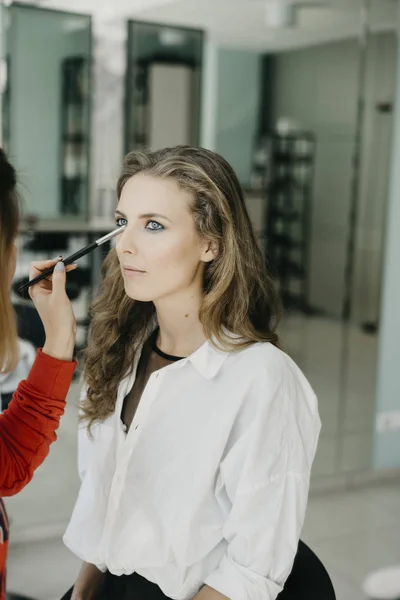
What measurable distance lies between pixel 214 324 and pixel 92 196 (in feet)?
4.95

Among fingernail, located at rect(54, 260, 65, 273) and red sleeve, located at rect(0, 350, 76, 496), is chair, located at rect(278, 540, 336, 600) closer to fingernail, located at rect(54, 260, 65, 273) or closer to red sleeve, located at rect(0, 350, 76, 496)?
red sleeve, located at rect(0, 350, 76, 496)

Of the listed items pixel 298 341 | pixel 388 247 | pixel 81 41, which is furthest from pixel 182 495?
pixel 388 247

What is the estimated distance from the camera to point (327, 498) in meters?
3.52

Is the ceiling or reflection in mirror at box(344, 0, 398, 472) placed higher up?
the ceiling

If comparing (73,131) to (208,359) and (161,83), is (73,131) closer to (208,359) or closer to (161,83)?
(161,83)

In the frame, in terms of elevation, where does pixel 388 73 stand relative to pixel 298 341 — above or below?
above

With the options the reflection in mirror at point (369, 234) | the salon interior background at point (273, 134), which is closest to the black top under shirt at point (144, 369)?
the salon interior background at point (273, 134)

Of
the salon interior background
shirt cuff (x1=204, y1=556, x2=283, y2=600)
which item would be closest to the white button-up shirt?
shirt cuff (x1=204, y1=556, x2=283, y2=600)

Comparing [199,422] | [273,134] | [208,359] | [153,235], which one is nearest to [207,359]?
[208,359]

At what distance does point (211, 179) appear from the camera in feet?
4.28

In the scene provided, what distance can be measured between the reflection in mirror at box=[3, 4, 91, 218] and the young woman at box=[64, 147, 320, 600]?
4.44 ft

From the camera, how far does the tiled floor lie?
278cm

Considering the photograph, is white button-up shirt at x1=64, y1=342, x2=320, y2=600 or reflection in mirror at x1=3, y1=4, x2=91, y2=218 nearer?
white button-up shirt at x1=64, y1=342, x2=320, y2=600

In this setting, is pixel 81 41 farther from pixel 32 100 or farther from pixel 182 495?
pixel 182 495
